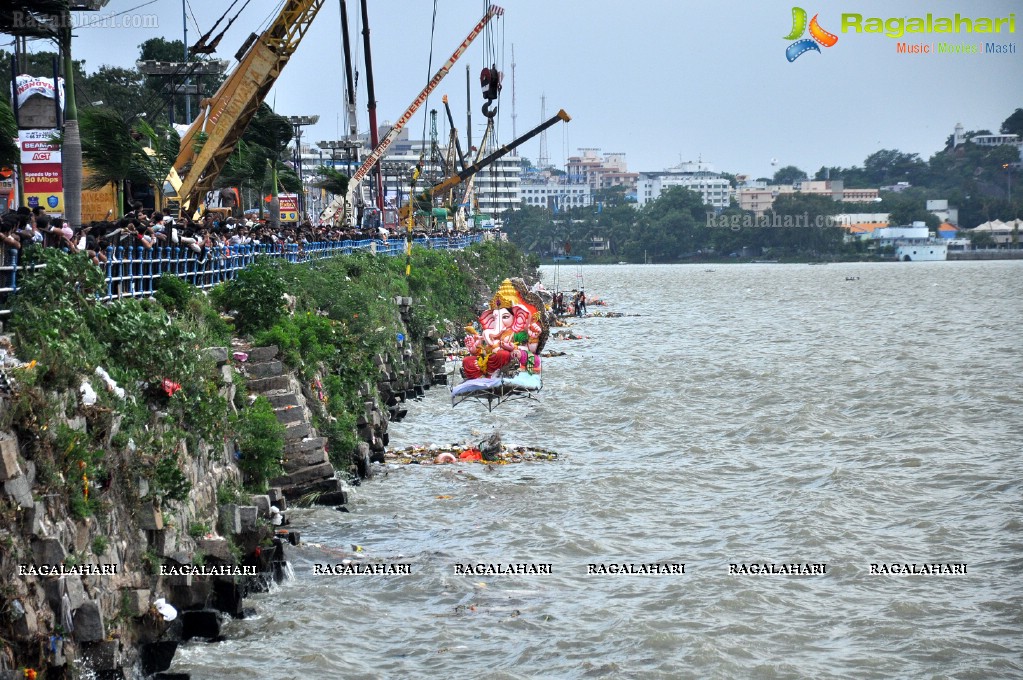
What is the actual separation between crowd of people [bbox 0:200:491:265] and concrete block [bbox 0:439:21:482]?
4947 millimetres

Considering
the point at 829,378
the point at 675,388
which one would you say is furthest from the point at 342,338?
the point at 829,378

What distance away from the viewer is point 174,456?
16500 millimetres

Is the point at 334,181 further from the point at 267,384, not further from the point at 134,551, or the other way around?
the point at 134,551

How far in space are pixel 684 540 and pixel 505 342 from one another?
1022 cm

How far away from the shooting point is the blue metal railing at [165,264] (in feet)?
54.7

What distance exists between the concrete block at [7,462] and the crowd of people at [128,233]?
16.2ft

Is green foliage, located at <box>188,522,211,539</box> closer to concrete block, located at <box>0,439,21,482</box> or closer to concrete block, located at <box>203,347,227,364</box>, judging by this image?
concrete block, located at <box>203,347,227,364</box>

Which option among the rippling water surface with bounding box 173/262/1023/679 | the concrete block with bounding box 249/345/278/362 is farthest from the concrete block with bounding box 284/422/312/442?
the concrete block with bounding box 249/345/278/362

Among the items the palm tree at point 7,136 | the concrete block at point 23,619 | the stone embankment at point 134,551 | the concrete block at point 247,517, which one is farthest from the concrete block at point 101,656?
the palm tree at point 7,136

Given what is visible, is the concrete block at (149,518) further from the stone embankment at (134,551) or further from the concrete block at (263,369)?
the concrete block at (263,369)

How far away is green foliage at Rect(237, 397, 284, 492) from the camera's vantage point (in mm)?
20391

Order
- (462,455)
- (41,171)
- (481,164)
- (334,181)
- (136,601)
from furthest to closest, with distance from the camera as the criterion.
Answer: (481,164) < (334,181) < (41,171) < (462,455) < (136,601)

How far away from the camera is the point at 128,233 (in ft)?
68.5

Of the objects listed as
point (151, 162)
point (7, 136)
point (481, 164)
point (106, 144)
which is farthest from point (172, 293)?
point (481, 164)
